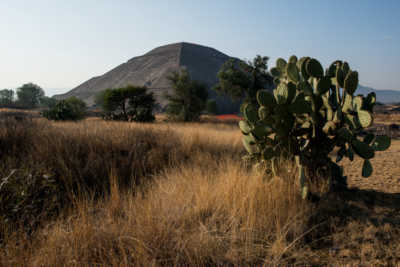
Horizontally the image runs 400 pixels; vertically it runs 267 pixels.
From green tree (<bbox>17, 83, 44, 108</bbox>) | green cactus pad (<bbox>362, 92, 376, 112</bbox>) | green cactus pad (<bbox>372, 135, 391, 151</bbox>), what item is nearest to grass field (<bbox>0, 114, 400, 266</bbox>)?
green cactus pad (<bbox>372, 135, 391, 151</bbox>)

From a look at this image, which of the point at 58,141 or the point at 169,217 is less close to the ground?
the point at 58,141

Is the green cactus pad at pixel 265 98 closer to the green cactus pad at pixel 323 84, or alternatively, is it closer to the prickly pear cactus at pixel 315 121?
the prickly pear cactus at pixel 315 121

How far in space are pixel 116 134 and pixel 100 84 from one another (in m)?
129

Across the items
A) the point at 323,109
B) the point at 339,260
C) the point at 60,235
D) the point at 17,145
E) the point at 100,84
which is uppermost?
the point at 100,84

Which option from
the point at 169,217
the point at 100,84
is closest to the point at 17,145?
the point at 169,217

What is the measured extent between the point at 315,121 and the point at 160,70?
112m

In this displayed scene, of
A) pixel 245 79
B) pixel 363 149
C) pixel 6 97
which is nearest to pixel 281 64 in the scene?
pixel 363 149

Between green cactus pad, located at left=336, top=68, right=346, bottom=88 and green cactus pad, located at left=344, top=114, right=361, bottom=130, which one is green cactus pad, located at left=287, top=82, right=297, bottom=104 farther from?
green cactus pad, located at left=344, top=114, right=361, bottom=130

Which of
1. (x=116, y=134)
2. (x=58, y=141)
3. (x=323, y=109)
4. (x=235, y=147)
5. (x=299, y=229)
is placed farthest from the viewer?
(x=235, y=147)

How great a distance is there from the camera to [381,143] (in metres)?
3.11

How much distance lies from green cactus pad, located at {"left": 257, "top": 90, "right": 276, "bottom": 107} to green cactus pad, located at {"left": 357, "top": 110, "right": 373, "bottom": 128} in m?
1.03

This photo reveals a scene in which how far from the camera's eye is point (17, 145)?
519 cm

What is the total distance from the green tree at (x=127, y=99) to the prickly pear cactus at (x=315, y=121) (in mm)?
22961

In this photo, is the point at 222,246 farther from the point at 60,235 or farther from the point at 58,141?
the point at 58,141
